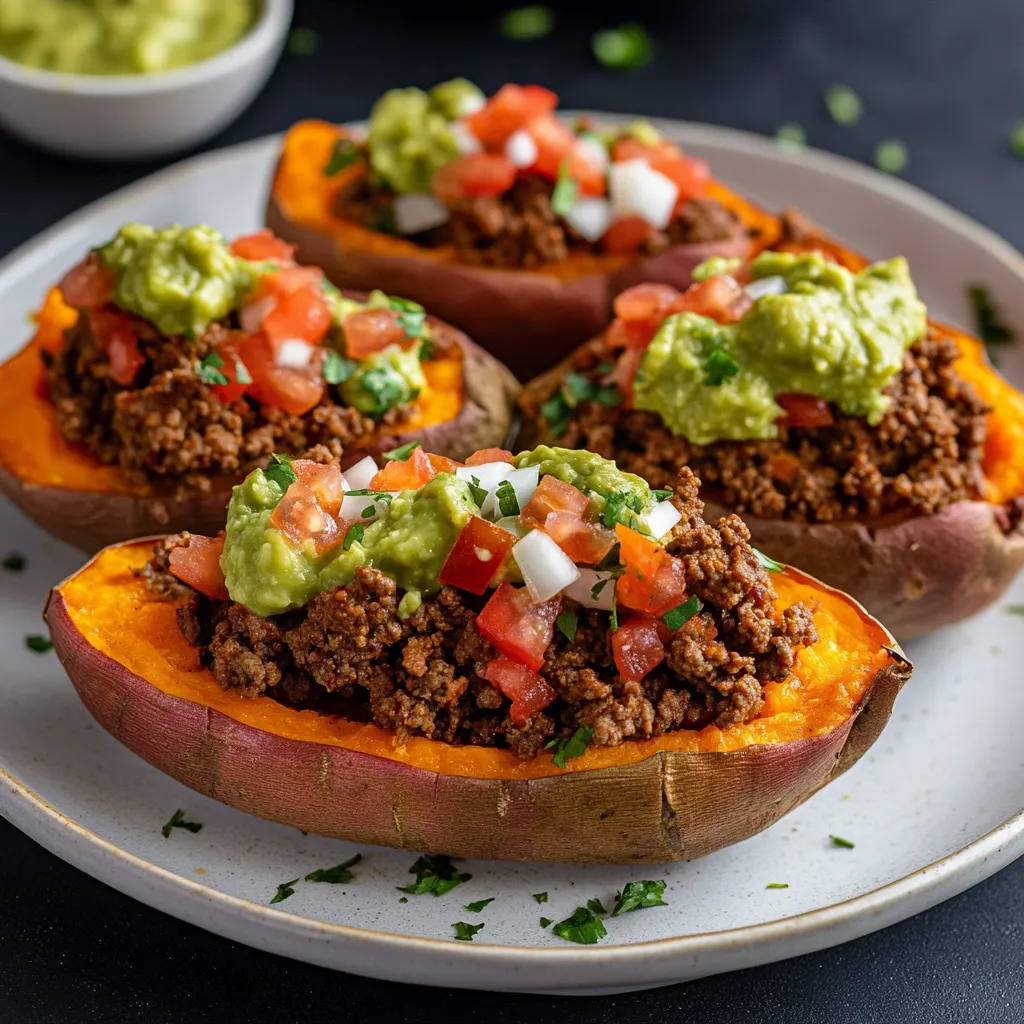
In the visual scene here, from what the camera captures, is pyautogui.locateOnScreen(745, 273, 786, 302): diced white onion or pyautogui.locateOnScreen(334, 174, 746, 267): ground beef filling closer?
pyautogui.locateOnScreen(745, 273, 786, 302): diced white onion

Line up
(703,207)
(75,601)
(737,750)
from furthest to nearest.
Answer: (703,207), (75,601), (737,750)

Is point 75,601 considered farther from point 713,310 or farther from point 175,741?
point 713,310

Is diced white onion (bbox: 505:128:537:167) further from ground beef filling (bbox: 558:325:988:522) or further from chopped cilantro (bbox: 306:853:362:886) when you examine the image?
chopped cilantro (bbox: 306:853:362:886)

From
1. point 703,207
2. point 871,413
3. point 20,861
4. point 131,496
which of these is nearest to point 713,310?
point 871,413

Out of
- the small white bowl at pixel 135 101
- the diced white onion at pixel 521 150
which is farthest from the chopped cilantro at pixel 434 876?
the small white bowl at pixel 135 101

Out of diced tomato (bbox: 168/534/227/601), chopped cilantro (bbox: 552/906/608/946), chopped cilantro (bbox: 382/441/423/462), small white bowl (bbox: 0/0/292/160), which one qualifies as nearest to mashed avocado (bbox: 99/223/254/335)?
chopped cilantro (bbox: 382/441/423/462)
